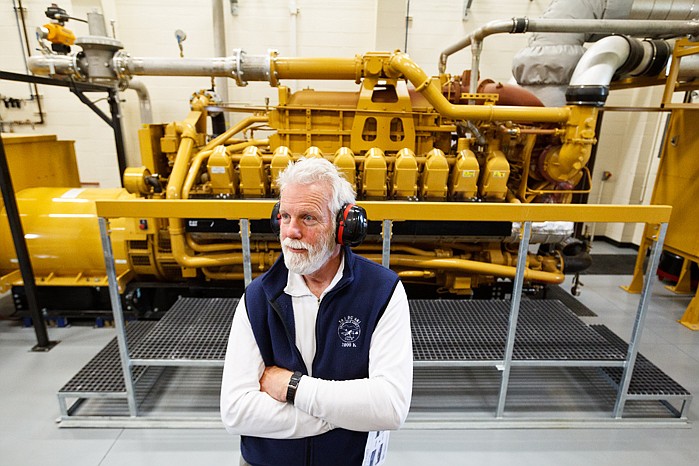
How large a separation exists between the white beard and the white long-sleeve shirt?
0.23 feet

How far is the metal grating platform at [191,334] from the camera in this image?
2.26 metres

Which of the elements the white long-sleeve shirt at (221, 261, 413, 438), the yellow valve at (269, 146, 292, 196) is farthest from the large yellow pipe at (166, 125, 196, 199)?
the white long-sleeve shirt at (221, 261, 413, 438)

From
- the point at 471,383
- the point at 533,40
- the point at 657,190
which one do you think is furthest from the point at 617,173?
the point at 471,383

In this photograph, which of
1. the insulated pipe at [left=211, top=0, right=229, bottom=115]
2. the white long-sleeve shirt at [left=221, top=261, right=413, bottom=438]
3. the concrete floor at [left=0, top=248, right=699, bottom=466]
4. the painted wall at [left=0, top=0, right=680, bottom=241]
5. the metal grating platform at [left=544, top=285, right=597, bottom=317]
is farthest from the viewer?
the painted wall at [left=0, top=0, right=680, bottom=241]

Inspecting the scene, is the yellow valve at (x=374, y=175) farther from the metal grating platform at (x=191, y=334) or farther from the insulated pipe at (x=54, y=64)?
the insulated pipe at (x=54, y=64)

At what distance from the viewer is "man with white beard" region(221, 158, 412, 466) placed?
3.75ft

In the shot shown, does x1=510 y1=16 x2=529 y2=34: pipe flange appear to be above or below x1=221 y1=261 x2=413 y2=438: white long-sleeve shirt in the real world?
above

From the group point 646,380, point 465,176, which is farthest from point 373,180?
point 646,380

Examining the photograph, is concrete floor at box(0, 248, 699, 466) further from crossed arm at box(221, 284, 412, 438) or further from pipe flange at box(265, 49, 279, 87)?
pipe flange at box(265, 49, 279, 87)

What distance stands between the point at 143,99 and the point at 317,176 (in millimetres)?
5388

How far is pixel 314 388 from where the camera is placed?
3.75ft

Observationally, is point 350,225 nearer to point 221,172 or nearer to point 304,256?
point 304,256

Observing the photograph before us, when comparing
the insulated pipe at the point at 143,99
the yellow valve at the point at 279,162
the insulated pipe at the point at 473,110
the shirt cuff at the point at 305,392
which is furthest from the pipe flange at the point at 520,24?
the insulated pipe at the point at 143,99

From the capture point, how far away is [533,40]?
167 inches
